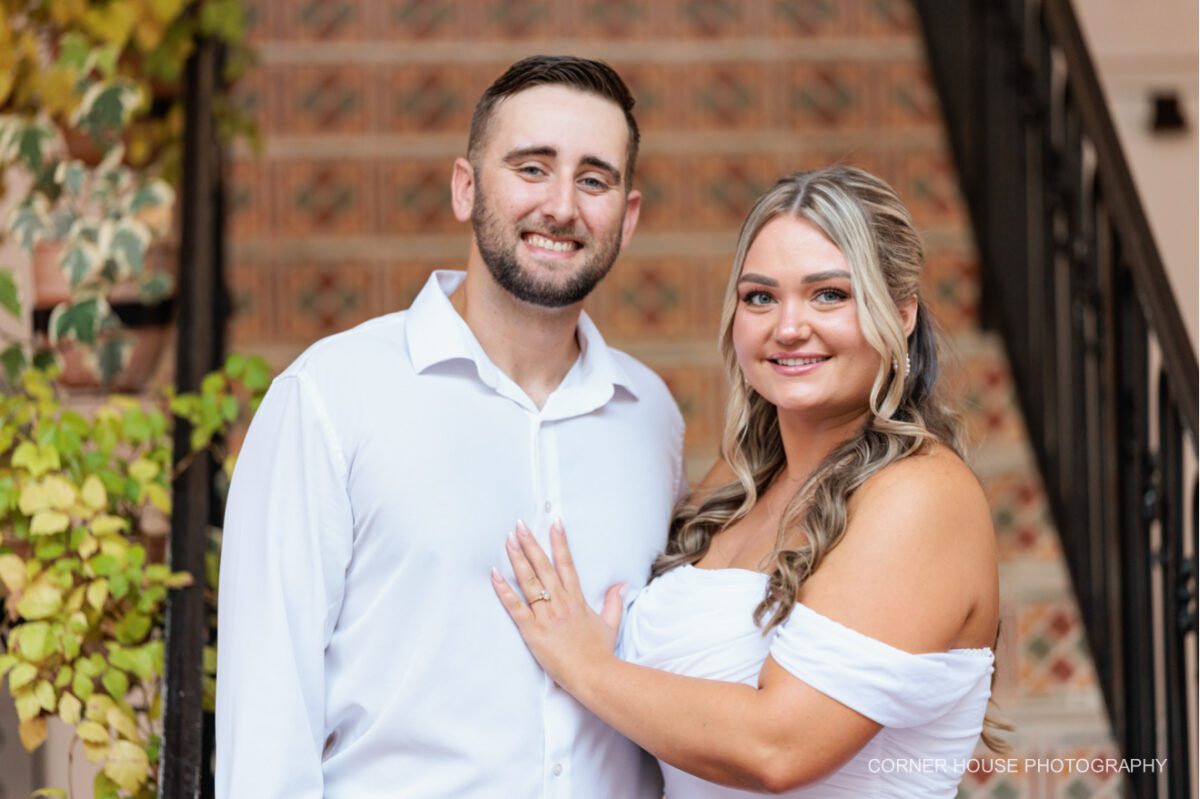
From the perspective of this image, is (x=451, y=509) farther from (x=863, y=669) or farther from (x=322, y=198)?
(x=322, y=198)

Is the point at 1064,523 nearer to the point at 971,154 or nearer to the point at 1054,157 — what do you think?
the point at 1054,157

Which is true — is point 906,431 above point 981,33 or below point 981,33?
below

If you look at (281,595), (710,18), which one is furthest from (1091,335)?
(281,595)

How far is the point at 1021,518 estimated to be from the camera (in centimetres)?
337

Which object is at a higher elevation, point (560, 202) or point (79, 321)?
point (560, 202)

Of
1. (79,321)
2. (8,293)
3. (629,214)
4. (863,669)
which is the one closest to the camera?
(863,669)

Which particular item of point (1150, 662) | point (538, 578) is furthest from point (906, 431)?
point (1150, 662)

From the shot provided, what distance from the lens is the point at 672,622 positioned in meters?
1.95

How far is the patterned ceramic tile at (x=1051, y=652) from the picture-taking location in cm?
317

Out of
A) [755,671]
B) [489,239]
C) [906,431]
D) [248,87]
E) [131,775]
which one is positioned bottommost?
[131,775]

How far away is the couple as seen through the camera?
5.82 ft

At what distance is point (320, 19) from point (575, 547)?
2552 millimetres

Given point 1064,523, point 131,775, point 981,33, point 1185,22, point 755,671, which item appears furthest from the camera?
point 1185,22

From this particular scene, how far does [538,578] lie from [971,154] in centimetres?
236
